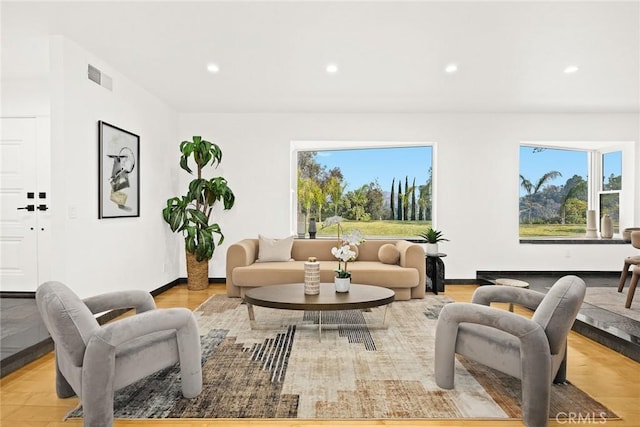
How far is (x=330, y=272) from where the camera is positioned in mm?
5223

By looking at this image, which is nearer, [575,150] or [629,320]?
[629,320]

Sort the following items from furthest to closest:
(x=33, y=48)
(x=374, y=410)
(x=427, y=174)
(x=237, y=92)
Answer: (x=427, y=174), (x=237, y=92), (x=33, y=48), (x=374, y=410)

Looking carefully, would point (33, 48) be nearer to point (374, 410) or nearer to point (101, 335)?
point (101, 335)

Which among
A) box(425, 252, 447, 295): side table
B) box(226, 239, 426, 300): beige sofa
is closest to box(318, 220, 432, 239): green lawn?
box(425, 252, 447, 295): side table

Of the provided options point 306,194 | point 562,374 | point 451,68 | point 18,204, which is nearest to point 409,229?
point 306,194

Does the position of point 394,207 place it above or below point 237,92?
below

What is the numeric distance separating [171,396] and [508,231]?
18.8 ft

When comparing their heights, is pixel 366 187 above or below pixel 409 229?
above

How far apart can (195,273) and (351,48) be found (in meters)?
3.83

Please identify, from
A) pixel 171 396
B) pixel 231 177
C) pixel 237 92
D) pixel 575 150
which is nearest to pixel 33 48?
pixel 237 92

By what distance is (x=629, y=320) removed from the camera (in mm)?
3938

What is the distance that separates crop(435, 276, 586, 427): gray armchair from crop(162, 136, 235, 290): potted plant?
4.07 metres

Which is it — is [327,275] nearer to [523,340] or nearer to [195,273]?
[195,273]

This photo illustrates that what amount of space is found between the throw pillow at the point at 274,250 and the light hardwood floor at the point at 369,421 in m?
2.75
